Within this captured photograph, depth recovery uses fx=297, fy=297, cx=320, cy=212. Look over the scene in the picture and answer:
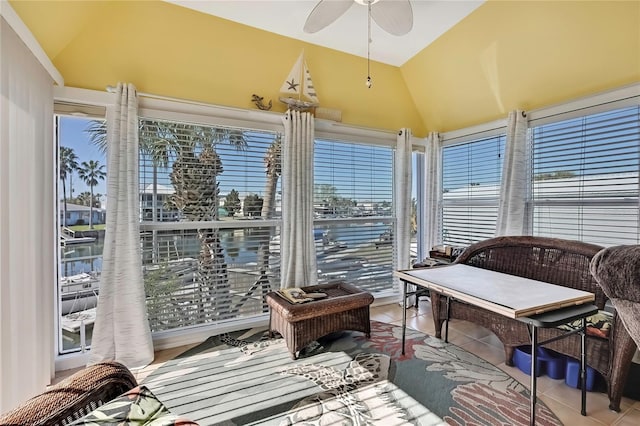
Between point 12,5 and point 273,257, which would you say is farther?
point 273,257

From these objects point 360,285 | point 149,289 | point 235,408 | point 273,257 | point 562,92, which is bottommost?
point 235,408

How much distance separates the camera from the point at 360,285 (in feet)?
12.6

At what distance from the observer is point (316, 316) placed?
2.52 m

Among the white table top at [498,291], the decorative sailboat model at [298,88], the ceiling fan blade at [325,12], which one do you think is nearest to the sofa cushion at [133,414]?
the white table top at [498,291]

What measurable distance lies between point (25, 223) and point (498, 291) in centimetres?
294

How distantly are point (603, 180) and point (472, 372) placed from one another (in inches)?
77.3

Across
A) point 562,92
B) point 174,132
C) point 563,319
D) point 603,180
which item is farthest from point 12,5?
point 603,180

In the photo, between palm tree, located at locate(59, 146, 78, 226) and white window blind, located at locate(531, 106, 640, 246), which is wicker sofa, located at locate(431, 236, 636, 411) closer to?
white window blind, located at locate(531, 106, 640, 246)

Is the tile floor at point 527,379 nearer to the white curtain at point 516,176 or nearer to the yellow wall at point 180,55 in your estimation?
the white curtain at point 516,176

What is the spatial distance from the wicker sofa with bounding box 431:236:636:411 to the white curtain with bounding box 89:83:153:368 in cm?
270

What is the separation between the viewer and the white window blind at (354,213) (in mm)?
3543

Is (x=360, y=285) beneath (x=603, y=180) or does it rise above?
beneath

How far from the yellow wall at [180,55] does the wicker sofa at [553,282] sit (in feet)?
6.97

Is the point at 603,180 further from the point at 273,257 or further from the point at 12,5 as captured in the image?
the point at 12,5
